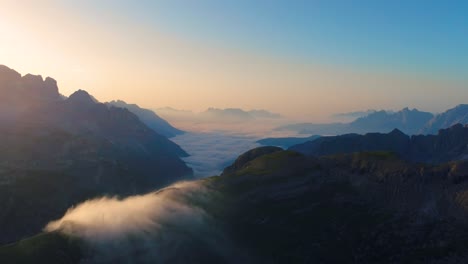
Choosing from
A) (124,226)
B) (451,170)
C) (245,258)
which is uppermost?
(451,170)

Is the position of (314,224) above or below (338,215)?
below

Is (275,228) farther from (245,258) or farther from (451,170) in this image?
(451,170)

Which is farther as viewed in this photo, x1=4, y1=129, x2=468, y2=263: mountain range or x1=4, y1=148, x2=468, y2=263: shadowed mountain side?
x1=4, y1=148, x2=468, y2=263: shadowed mountain side

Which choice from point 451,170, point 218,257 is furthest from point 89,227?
point 451,170

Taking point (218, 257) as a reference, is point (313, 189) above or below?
above

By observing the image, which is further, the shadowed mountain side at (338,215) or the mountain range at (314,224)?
the shadowed mountain side at (338,215)

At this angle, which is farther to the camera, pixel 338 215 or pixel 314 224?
pixel 338 215

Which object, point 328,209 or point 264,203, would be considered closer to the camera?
point 328,209

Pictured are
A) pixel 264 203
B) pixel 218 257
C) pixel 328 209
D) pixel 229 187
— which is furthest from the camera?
pixel 229 187

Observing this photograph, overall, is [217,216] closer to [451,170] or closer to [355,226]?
[355,226]

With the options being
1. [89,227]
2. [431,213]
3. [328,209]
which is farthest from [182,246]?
[431,213]

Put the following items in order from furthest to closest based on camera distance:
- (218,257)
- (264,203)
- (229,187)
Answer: (229,187), (264,203), (218,257)
